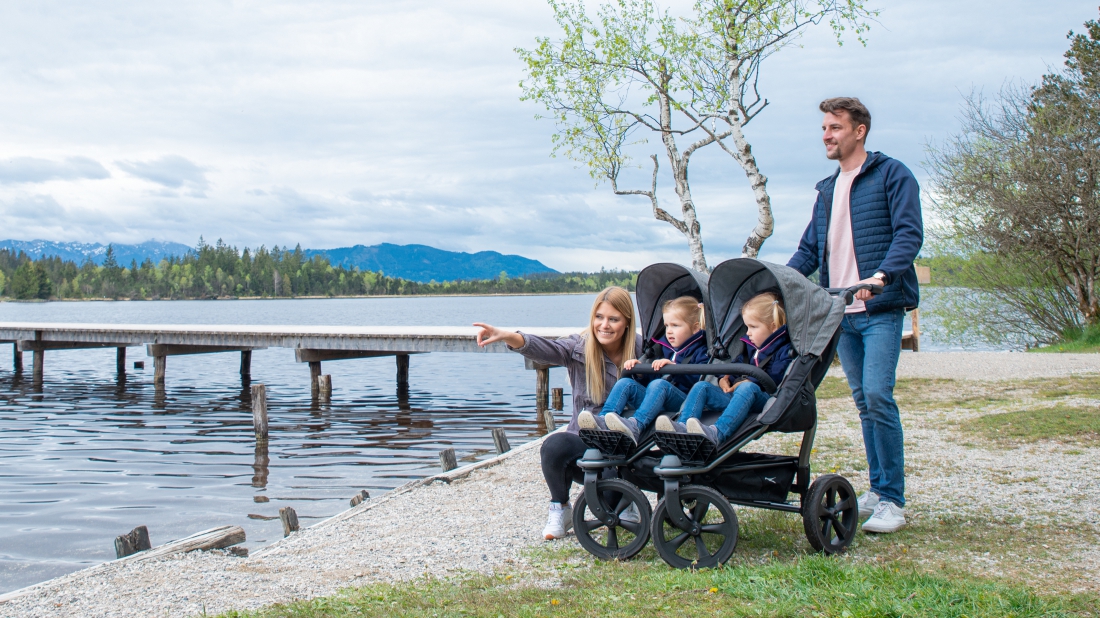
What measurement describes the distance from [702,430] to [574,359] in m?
1.48

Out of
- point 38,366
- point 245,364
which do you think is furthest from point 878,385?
point 38,366

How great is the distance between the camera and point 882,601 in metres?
3.72

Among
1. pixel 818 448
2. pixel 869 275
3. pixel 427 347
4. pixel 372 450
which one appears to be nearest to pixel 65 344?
pixel 427 347

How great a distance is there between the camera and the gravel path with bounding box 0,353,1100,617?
4902 millimetres

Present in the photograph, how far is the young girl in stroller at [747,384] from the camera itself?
4629 mm

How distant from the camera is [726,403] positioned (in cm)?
488

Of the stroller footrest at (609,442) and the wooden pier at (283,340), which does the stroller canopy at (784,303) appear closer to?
the stroller footrest at (609,442)

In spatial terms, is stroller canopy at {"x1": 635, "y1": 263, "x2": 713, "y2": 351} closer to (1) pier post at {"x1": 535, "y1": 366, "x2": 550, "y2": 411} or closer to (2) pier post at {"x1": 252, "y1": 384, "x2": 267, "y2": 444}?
(2) pier post at {"x1": 252, "y1": 384, "x2": 267, "y2": 444}

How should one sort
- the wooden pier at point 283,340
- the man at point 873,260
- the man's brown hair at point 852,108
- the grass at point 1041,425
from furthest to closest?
the wooden pier at point 283,340, the grass at point 1041,425, the man's brown hair at point 852,108, the man at point 873,260

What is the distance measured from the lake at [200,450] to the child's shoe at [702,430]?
19.7 feet

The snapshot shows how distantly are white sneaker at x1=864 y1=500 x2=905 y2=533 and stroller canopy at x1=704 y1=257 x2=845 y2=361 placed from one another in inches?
51.8

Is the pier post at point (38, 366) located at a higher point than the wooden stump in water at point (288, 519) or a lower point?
lower

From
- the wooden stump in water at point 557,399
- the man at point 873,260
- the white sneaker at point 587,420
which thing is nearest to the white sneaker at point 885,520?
the man at point 873,260

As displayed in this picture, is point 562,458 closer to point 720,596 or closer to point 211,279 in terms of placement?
point 720,596
